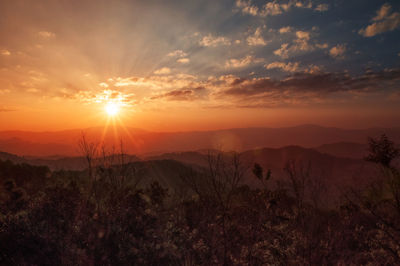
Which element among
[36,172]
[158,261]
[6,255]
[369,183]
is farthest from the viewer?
[36,172]

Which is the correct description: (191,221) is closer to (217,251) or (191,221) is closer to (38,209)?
(217,251)

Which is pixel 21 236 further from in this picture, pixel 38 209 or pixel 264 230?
pixel 264 230

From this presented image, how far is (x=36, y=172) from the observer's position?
120 feet

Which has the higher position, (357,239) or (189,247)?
(189,247)

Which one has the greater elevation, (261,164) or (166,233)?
(261,164)

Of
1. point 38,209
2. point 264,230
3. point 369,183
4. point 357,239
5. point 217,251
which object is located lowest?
point 357,239

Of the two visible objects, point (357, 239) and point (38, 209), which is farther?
point (357, 239)

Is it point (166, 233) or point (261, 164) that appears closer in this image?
point (166, 233)

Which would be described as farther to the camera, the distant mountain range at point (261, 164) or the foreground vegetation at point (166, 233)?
the distant mountain range at point (261, 164)

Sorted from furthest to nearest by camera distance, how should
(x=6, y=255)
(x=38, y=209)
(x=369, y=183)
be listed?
(x=38, y=209) → (x=369, y=183) → (x=6, y=255)

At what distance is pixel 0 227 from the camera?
10.5 m

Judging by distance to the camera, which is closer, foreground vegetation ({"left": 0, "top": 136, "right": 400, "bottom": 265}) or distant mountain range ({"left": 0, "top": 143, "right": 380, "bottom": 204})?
foreground vegetation ({"left": 0, "top": 136, "right": 400, "bottom": 265})

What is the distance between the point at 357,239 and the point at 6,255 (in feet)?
71.3

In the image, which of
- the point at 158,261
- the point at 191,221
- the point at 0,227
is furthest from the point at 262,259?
the point at 0,227
